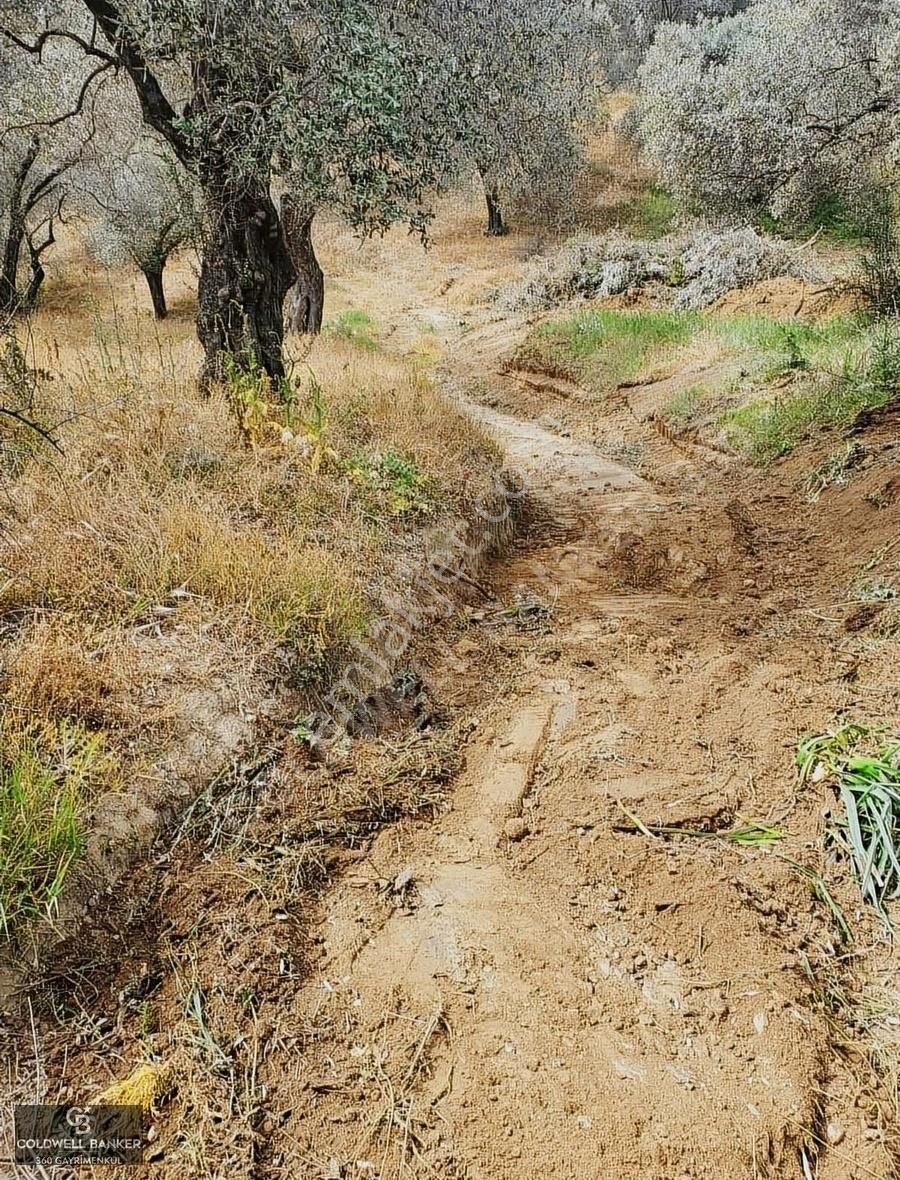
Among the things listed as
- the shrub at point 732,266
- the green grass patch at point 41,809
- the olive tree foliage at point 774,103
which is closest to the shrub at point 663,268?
the shrub at point 732,266

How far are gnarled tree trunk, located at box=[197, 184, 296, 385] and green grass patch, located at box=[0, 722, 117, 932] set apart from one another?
3.65 meters

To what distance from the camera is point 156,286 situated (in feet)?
54.1

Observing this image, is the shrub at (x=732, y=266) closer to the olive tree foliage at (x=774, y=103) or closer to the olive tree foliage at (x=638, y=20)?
the olive tree foliage at (x=774, y=103)

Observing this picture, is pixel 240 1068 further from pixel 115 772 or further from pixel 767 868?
pixel 767 868

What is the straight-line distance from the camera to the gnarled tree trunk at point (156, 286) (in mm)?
16219

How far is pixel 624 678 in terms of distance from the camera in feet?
12.9


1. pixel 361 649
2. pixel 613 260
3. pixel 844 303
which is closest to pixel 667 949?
pixel 361 649

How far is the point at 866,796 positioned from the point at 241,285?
538 centimetres

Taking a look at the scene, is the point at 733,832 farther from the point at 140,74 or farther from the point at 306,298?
the point at 306,298

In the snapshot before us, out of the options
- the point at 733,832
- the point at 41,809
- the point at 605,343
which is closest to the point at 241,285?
the point at 41,809

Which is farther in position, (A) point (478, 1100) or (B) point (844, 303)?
(B) point (844, 303)

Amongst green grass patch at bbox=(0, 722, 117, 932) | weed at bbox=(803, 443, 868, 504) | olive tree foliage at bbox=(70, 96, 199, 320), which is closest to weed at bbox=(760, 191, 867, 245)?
weed at bbox=(803, 443, 868, 504)

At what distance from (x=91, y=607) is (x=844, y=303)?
10.9 metres

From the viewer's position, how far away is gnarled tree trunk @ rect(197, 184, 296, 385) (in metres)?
5.50
